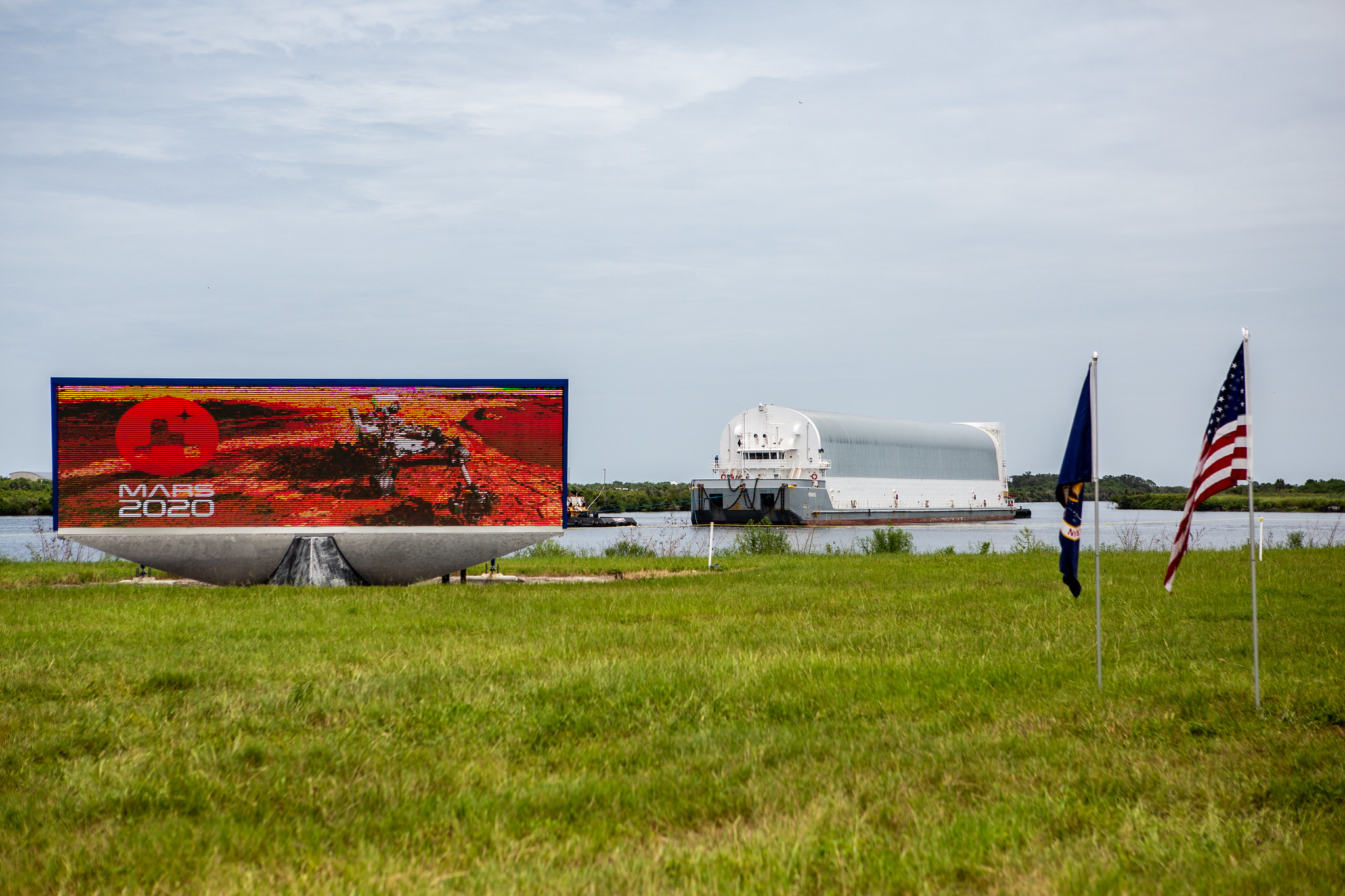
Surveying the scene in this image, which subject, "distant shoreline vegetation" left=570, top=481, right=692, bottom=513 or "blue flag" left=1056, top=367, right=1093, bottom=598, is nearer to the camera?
"blue flag" left=1056, top=367, right=1093, bottom=598

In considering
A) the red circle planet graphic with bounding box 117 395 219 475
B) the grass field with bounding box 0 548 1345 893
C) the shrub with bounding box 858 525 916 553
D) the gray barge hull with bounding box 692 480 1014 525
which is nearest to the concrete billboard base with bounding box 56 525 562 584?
the red circle planet graphic with bounding box 117 395 219 475

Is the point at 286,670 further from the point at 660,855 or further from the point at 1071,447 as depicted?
the point at 1071,447

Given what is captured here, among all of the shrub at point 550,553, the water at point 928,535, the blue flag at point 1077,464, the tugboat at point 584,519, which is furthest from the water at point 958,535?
the blue flag at point 1077,464

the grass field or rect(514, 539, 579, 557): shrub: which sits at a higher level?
the grass field

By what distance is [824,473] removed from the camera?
7044 centimetres

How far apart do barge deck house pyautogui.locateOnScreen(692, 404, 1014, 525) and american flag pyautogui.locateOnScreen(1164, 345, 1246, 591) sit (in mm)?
59050

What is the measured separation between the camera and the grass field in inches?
195

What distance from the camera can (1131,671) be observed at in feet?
30.8

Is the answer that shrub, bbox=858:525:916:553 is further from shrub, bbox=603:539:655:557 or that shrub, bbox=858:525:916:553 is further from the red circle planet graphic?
the red circle planet graphic

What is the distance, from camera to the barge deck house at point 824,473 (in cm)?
6925

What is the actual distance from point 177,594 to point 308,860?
1312cm

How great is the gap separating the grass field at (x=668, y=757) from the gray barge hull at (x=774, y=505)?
5504 centimetres

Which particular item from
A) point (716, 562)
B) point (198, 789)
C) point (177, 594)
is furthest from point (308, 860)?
point (716, 562)

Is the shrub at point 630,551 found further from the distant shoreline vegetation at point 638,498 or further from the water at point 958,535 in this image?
the distant shoreline vegetation at point 638,498
